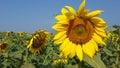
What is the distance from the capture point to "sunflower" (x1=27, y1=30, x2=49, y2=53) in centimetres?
423

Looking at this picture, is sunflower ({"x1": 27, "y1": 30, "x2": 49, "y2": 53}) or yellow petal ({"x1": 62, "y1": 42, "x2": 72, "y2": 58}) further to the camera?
sunflower ({"x1": 27, "y1": 30, "x2": 49, "y2": 53})

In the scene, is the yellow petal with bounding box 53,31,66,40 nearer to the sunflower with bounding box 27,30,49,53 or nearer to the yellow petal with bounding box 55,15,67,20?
the yellow petal with bounding box 55,15,67,20

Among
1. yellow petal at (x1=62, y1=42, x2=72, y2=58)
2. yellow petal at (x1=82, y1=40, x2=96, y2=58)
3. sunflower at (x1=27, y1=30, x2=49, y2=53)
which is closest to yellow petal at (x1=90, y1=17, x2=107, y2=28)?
yellow petal at (x1=82, y1=40, x2=96, y2=58)

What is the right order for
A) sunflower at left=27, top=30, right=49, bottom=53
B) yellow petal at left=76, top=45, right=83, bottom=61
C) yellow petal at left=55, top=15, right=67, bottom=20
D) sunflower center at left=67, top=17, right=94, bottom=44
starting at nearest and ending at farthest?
yellow petal at left=76, top=45, right=83, bottom=61
yellow petal at left=55, top=15, right=67, bottom=20
sunflower center at left=67, top=17, right=94, bottom=44
sunflower at left=27, top=30, right=49, bottom=53

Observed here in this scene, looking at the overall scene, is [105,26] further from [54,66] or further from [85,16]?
[54,66]

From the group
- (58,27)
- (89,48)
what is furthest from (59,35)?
(89,48)

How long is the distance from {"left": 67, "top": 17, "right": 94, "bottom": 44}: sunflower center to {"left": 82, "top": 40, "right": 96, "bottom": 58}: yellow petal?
39 mm

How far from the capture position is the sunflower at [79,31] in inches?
123

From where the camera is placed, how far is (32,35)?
410 centimetres

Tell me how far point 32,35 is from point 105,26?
1.14m

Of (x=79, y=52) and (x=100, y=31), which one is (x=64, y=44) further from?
(x=100, y=31)

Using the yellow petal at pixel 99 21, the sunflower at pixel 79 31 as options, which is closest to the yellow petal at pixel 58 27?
the sunflower at pixel 79 31

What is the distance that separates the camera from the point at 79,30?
128 inches

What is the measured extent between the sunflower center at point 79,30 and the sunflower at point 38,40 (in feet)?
3.02
